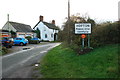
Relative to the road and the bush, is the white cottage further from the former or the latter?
the bush

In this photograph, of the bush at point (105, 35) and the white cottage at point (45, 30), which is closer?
the bush at point (105, 35)

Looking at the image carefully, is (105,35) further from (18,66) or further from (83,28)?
(18,66)

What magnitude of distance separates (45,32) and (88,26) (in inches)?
1585

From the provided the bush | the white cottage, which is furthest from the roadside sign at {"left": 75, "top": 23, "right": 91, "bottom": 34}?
the white cottage

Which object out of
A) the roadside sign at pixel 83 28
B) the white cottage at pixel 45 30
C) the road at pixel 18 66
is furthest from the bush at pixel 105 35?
the white cottage at pixel 45 30

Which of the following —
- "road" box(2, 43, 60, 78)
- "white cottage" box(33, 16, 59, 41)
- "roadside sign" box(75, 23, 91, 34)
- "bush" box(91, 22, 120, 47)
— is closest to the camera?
"road" box(2, 43, 60, 78)

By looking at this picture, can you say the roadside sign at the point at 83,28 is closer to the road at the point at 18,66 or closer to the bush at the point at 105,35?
the bush at the point at 105,35

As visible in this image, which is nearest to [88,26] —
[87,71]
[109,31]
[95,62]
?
[109,31]

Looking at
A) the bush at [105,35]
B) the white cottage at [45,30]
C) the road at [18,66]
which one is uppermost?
the white cottage at [45,30]

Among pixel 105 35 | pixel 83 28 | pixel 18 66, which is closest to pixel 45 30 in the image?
pixel 83 28

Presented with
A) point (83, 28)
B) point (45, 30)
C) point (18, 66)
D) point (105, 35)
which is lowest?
point (18, 66)

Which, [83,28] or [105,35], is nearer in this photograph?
[105,35]

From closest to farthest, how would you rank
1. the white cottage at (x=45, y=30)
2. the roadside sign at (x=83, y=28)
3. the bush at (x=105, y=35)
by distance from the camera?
the bush at (x=105, y=35)
the roadside sign at (x=83, y=28)
the white cottage at (x=45, y=30)

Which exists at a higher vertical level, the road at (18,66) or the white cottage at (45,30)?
the white cottage at (45,30)
